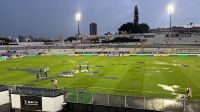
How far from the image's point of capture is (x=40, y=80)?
41.5 m

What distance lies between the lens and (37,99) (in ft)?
75.5

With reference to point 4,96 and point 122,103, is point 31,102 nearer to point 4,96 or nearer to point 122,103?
point 4,96

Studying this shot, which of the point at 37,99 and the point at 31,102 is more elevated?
the point at 37,99

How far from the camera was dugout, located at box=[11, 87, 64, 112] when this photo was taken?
890 inches

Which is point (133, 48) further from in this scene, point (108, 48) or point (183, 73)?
point (183, 73)

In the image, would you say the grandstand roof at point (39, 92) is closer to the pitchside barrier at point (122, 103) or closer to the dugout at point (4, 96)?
the pitchside barrier at point (122, 103)

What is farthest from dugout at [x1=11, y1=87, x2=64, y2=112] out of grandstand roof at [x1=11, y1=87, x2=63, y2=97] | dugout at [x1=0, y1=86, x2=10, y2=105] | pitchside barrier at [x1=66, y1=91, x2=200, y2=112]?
dugout at [x1=0, y1=86, x2=10, y2=105]

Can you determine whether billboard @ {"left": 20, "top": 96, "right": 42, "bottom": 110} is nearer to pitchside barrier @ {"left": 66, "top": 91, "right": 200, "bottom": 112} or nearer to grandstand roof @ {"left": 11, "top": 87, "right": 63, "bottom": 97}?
grandstand roof @ {"left": 11, "top": 87, "right": 63, "bottom": 97}

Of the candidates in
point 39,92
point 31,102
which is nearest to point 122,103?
point 39,92

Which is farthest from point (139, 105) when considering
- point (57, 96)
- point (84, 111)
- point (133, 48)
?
point (133, 48)

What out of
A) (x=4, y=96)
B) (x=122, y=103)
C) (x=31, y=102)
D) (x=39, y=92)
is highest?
(x=39, y=92)

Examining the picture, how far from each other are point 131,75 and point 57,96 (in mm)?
24566

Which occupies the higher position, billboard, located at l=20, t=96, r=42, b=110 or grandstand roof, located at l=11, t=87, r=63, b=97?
grandstand roof, located at l=11, t=87, r=63, b=97

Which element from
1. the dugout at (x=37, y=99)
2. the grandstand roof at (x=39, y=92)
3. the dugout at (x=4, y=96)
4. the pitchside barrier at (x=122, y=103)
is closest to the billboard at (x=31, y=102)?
the dugout at (x=37, y=99)
